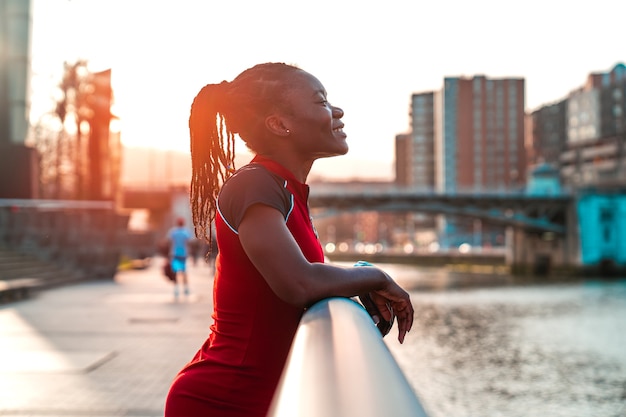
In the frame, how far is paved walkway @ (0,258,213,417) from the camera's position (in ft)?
18.6

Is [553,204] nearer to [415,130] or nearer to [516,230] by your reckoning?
[516,230]

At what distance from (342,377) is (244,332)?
22.1 inches

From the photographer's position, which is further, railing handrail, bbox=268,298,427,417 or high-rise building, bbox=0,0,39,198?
high-rise building, bbox=0,0,39,198

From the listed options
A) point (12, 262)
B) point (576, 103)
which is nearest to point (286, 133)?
point (12, 262)

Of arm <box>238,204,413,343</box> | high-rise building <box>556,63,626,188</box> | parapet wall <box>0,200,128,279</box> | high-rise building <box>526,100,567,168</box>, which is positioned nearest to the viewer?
arm <box>238,204,413,343</box>

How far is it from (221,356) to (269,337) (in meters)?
0.09

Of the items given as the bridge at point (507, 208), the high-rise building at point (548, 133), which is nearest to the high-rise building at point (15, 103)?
the bridge at point (507, 208)

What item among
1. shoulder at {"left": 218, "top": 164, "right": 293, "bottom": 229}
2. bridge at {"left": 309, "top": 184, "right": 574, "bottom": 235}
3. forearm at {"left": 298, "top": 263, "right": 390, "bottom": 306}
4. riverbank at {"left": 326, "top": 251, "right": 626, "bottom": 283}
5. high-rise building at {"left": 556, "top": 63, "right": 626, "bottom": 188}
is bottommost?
riverbank at {"left": 326, "top": 251, "right": 626, "bottom": 283}

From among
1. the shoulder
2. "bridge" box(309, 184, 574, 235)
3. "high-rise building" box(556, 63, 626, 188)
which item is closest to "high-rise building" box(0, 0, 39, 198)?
the shoulder

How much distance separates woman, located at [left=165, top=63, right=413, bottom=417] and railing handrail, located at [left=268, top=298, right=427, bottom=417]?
222 millimetres

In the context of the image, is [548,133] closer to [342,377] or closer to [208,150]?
[208,150]

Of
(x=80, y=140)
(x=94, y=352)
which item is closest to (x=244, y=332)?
(x=94, y=352)

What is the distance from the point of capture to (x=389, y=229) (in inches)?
6220

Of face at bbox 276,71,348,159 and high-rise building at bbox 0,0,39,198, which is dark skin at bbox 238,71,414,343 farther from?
high-rise building at bbox 0,0,39,198
